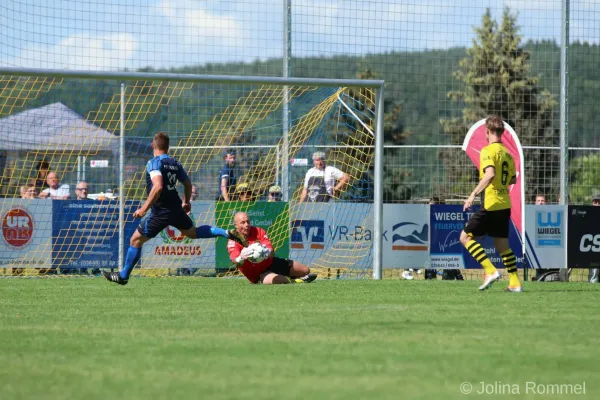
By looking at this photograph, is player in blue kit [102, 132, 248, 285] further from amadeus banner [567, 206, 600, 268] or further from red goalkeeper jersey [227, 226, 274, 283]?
amadeus banner [567, 206, 600, 268]

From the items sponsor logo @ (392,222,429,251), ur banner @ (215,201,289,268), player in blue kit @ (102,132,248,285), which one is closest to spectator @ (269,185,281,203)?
ur banner @ (215,201,289,268)

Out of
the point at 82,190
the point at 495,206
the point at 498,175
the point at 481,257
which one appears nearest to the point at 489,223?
the point at 495,206

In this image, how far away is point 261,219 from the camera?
55.6 ft

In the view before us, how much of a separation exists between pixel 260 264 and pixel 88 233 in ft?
12.5

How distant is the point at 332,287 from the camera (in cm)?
1348

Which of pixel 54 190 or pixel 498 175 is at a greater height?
pixel 498 175

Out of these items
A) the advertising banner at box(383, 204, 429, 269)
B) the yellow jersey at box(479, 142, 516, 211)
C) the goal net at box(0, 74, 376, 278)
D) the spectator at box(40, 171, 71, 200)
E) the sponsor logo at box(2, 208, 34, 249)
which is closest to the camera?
the yellow jersey at box(479, 142, 516, 211)

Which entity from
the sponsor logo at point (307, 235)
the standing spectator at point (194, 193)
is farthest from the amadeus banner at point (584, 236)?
the standing spectator at point (194, 193)

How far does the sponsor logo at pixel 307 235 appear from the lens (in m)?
16.9

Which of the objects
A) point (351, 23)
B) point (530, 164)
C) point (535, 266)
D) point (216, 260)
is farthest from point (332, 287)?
point (530, 164)

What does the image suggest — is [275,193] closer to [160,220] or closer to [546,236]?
[160,220]

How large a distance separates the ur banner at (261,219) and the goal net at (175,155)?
0.05ft

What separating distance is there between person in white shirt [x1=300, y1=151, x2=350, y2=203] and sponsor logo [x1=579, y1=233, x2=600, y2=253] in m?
4.01

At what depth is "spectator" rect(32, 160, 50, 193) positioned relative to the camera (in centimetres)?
1727
